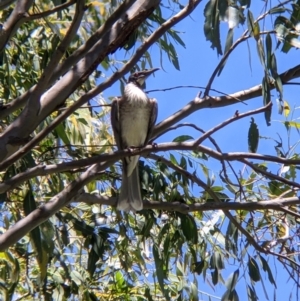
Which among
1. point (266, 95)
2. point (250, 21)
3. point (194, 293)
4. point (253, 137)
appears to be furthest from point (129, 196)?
point (250, 21)

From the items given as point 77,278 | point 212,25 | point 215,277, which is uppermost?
point 212,25

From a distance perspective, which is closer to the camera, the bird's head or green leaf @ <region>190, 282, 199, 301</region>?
green leaf @ <region>190, 282, 199, 301</region>

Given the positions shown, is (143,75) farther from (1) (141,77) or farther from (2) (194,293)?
(2) (194,293)

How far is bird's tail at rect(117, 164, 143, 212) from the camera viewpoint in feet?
10.3

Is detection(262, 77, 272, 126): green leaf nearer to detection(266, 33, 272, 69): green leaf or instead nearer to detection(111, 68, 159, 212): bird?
detection(266, 33, 272, 69): green leaf

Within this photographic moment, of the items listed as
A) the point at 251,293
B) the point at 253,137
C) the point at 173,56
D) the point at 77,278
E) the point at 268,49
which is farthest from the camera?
the point at 77,278

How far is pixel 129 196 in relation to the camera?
3176 mm

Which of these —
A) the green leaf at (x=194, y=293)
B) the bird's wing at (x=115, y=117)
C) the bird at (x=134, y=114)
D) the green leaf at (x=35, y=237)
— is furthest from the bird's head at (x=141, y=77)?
the green leaf at (x=35, y=237)

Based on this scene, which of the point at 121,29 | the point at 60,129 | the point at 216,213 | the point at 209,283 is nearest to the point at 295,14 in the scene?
the point at 121,29

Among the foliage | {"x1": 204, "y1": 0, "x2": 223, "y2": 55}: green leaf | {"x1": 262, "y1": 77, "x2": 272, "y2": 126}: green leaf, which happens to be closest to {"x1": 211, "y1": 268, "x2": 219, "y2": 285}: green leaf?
the foliage

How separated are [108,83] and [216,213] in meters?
1.21

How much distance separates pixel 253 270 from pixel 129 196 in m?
0.56

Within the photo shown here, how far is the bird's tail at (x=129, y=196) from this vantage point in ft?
10.3

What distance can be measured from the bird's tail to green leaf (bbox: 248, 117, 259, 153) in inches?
24.8
